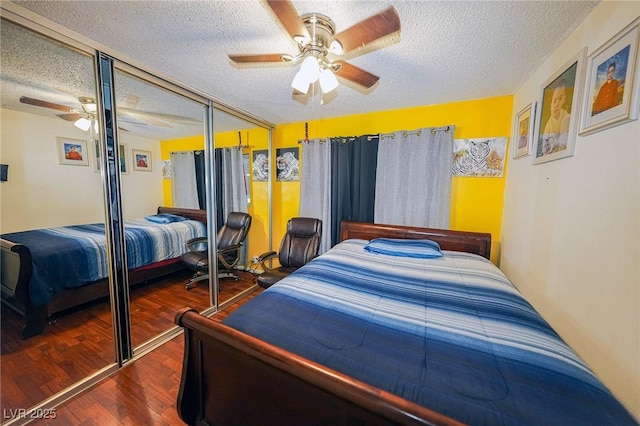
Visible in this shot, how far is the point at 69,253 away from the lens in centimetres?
210

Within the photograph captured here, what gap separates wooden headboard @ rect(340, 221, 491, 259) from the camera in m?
2.25

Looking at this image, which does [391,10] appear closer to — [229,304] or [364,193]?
[364,193]

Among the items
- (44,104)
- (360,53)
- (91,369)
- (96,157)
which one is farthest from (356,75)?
(91,369)

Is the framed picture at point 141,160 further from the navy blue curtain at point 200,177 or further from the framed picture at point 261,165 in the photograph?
the framed picture at point 261,165

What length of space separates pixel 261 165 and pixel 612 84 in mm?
3354

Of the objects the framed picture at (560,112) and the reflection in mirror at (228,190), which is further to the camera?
the reflection in mirror at (228,190)

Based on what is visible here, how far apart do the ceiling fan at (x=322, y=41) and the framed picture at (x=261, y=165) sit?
85.6 inches

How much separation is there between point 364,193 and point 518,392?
227cm

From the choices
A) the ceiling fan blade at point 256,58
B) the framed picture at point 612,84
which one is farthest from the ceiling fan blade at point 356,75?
the framed picture at point 612,84

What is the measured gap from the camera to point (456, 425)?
519mm

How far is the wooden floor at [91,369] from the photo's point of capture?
55.4 inches

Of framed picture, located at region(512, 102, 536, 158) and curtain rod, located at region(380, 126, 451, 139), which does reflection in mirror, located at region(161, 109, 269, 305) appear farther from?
framed picture, located at region(512, 102, 536, 158)

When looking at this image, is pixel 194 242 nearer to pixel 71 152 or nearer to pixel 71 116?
pixel 71 152

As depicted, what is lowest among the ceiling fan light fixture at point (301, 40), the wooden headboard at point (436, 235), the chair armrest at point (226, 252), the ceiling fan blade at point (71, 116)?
the chair armrest at point (226, 252)
